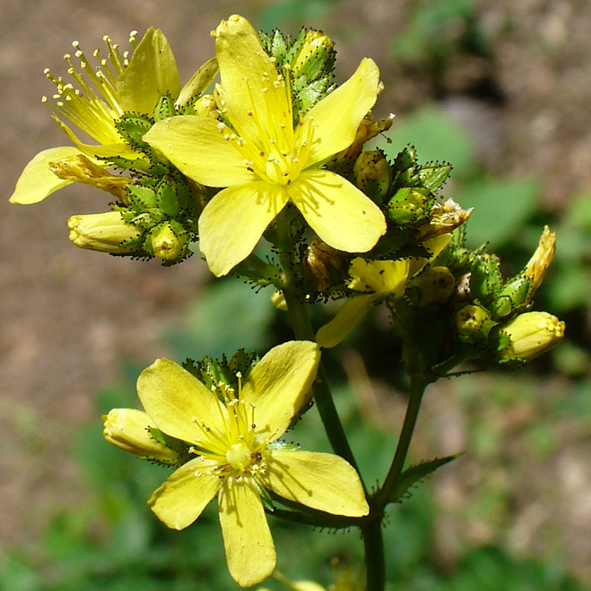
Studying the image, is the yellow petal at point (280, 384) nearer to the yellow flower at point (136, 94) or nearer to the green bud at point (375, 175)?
the green bud at point (375, 175)

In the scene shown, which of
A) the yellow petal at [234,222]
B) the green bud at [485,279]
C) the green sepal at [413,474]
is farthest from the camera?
the green bud at [485,279]

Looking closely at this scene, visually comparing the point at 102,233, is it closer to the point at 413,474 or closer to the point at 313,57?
the point at 313,57

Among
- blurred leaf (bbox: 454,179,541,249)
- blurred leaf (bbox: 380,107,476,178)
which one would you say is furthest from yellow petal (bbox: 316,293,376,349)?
blurred leaf (bbox: 380,107,476,178)

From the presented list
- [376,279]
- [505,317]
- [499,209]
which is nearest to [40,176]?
[376,279]

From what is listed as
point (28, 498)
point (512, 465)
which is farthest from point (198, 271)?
point (512, 465)

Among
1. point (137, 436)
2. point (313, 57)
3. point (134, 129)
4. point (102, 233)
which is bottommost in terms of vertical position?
point (137, 436)

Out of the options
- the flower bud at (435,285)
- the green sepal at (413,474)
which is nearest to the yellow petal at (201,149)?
the flower bud at (435,285)
